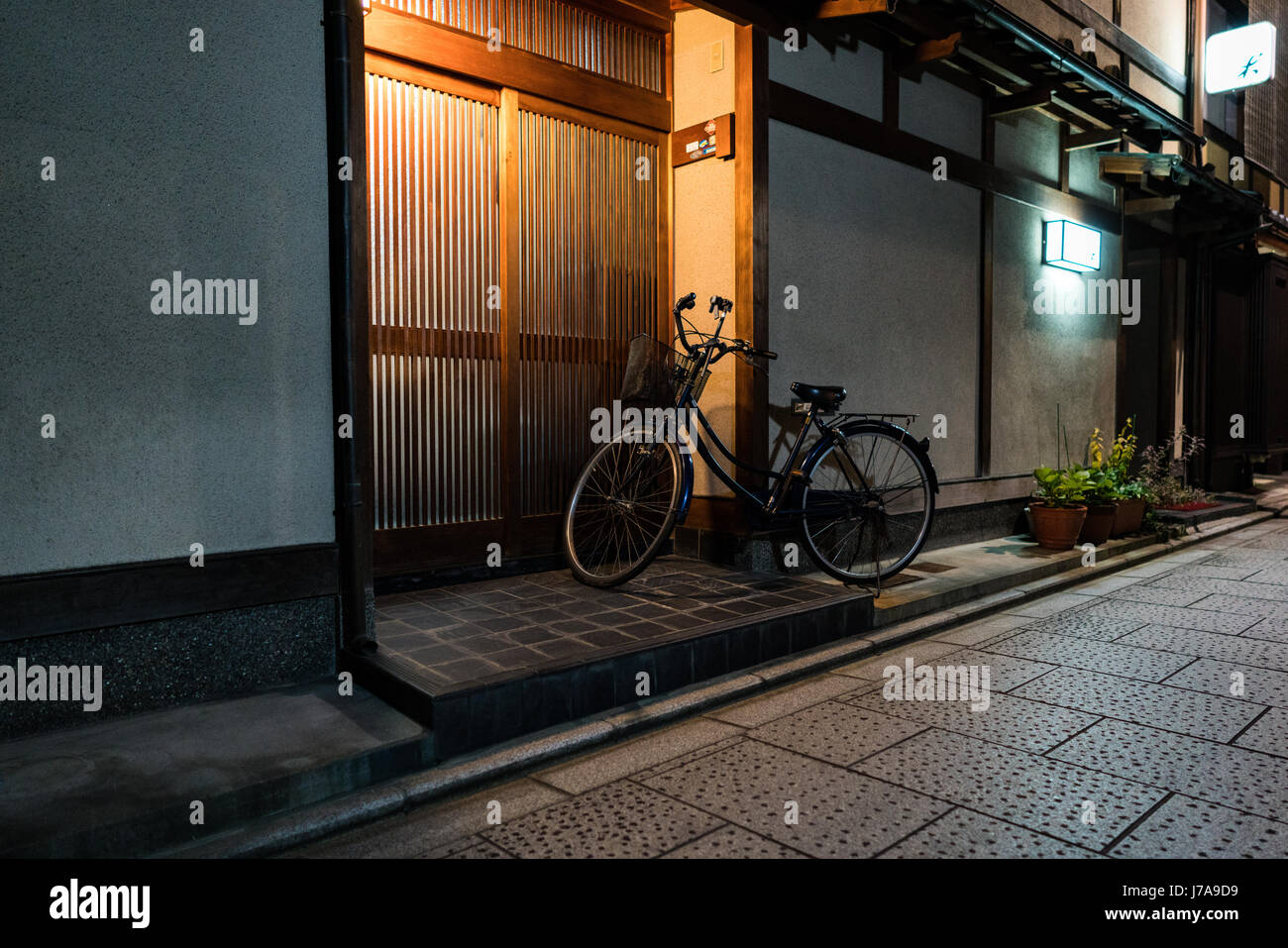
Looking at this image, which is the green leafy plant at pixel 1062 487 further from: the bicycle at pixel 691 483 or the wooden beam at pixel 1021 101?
the wooden beam at pixel 1021 101

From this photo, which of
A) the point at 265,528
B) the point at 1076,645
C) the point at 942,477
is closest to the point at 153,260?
the point at 265,528

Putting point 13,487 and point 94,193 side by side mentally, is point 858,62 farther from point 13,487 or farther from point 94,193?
point 13,487

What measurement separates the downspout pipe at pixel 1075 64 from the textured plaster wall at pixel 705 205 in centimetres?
246

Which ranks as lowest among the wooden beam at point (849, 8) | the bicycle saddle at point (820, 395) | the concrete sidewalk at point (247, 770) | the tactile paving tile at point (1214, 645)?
the tactile paving tile at point (1214, 645)

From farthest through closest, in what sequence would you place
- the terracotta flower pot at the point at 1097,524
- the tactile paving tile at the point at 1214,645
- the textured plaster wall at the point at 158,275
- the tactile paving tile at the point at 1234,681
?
the terracotta flower pot at the point at 1097,524, the tactile paving tile at the point at 1214,645, the tactile paving tile at the point at 1234,681, the textured plaster wall at the point at 158,275

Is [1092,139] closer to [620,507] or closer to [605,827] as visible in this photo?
[620,507]

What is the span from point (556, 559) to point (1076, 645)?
13.1 feet

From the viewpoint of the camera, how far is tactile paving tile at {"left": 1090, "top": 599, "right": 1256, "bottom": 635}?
6793 millimetres

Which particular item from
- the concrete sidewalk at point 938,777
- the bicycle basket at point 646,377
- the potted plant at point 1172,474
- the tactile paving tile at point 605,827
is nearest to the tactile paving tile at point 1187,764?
the concrete sidewalk at point 938,777

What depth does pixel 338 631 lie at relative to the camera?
487 cm

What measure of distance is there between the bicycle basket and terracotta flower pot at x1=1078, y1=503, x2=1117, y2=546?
6205 millimetres

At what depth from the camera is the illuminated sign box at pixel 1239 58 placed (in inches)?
567

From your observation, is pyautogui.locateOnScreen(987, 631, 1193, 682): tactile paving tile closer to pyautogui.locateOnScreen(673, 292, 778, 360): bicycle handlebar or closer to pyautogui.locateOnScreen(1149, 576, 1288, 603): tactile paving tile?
pyautogui.locateOnScreen(1149, 576, 1288, 603): tactile paving tile

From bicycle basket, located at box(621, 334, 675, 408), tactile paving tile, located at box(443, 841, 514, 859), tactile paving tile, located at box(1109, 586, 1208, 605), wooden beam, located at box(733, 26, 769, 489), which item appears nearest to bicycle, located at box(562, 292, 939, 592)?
bicycle basket, located at box(621, 334, 675, 408)
